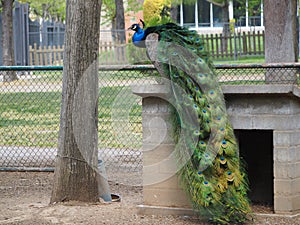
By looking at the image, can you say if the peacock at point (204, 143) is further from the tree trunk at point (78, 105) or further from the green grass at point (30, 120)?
the green grass at point (30, 120)

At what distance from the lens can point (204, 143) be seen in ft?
19.7

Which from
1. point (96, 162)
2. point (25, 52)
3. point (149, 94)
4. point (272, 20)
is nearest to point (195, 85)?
point (149, 94)

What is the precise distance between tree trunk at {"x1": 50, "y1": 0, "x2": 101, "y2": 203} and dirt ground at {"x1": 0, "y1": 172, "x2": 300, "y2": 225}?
22 centimetres

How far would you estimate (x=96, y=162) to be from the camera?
7102 mm

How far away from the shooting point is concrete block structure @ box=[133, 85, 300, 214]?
6137 mm

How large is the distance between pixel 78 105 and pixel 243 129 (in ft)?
5.58

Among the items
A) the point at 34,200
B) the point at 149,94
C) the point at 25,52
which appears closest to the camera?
the point at 149,94

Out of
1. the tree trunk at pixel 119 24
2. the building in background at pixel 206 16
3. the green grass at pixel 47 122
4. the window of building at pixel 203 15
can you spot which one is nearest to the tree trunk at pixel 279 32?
the green grass at pixel 47 122

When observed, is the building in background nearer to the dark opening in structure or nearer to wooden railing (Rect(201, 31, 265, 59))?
wooden railing (Rect(201, 31, 265, 59))

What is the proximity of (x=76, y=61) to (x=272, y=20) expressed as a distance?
9555 millimetres

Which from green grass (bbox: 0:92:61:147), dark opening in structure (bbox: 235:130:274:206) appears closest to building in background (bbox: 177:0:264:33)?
green grass (bbox: 0:92:61:147)

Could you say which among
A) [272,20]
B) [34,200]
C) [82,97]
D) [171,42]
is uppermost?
[272,20]

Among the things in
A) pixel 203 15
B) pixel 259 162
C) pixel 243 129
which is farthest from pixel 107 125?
pixel 203 15

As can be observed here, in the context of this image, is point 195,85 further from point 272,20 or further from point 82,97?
point 272,20
